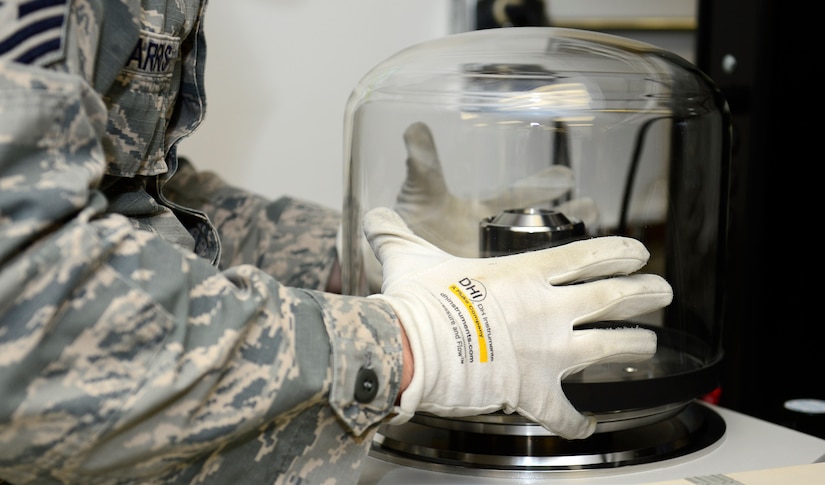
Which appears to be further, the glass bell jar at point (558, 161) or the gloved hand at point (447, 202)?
the gloved hand at point (447, 202)

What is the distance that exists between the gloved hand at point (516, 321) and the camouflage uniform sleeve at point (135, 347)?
0.04 metres

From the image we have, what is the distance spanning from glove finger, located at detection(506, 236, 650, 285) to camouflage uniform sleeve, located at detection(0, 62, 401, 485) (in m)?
0.17

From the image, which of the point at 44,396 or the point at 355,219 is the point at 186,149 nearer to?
the point at 355,219

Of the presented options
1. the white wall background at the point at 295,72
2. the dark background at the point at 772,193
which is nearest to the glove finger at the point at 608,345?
the dark background at the point at 772,193

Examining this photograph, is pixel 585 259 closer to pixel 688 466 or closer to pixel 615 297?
pixel 615 297

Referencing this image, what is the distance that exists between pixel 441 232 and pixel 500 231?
Answer: 195 mm

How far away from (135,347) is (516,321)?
13.4 inches

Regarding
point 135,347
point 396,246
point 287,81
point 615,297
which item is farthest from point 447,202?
point 287,81

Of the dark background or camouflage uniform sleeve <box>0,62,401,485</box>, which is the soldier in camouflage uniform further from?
the dark background

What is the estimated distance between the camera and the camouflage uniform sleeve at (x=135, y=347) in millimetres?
603

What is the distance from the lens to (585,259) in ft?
2.74

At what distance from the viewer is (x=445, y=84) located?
105cm

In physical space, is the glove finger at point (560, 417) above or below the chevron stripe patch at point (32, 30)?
below

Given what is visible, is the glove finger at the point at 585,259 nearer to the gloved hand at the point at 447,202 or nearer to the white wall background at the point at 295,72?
the gloved hand at the point at 447,202
